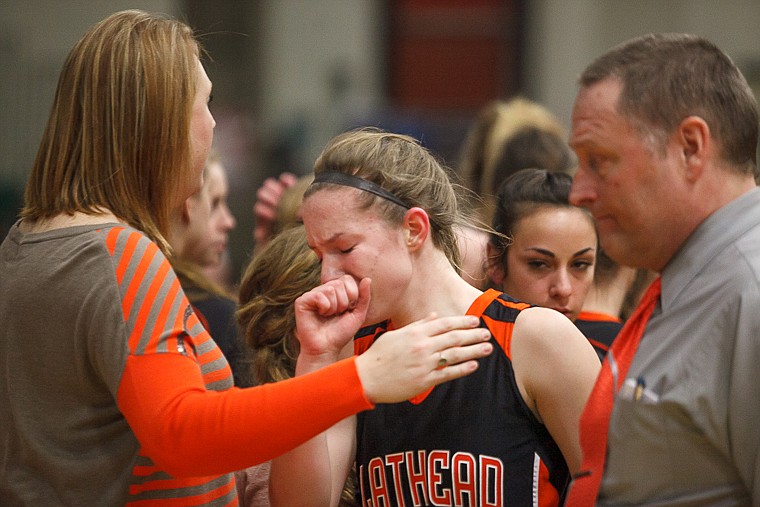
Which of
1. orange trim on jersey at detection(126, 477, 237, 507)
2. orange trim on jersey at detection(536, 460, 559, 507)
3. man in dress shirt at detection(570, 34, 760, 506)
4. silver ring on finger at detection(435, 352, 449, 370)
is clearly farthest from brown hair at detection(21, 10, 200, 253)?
orange trim on jersey at detection(536, 460, 559, 507)

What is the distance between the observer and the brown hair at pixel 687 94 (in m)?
1.71

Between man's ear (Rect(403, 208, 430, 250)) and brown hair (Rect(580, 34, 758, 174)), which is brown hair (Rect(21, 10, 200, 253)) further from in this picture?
brown hair (Rect(580, 34, 758, 174))

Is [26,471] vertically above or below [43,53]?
above

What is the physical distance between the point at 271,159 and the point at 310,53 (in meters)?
1.43

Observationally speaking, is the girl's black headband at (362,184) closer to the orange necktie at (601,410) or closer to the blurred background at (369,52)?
the orange necktie at (601,410)

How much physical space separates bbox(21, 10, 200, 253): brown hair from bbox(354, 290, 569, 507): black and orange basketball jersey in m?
0.69

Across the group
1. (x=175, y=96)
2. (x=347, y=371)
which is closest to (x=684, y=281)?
(x=347, y=371)

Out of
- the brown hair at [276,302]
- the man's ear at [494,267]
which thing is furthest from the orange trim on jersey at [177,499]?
the man's ear at [494,267]

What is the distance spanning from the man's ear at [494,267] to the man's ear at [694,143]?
1160mm

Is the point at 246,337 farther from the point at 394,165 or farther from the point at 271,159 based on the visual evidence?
the point at 271,159

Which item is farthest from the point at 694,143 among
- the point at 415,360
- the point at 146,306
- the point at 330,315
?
the point at 146,306

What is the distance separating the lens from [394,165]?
7.62 ft

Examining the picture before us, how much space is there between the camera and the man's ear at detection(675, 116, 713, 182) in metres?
1.69

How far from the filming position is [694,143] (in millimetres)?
1696
